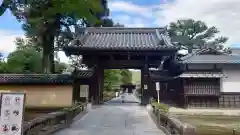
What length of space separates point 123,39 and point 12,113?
19805 mm

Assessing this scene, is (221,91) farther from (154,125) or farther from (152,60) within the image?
(154,125)

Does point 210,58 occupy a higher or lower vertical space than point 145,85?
higher

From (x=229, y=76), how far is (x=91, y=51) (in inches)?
521

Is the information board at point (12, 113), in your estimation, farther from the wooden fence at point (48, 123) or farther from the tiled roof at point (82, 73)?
the tiled roof at point (82, 73)

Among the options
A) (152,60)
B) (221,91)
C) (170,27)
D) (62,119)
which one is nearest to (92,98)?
(152,60)

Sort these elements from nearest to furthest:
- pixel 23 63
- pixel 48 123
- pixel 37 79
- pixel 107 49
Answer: pixel 48 123, pixel 37 79, pixel 107 49, pixel 23 63

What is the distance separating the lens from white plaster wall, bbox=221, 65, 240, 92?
2573 cm

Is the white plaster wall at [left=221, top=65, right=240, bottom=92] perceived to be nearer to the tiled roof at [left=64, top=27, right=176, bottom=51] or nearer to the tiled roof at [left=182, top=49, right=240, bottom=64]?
the tiled roof at [left=182, top=49, right=240, bottom=64]

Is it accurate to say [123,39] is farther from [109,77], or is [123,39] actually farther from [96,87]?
[109,77]

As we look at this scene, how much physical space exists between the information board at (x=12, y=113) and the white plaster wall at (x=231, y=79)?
73.1ft

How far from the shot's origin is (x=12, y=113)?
6891 millimetres

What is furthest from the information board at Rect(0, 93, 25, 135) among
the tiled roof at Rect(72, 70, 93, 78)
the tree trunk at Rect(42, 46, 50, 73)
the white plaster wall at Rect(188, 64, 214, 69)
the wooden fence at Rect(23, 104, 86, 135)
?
the white plaster wall at Rect(188, 64, 214, 69)

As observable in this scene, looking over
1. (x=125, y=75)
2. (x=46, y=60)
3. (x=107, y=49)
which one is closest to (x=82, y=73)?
(x=107, y=49)

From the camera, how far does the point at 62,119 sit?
1328cm
